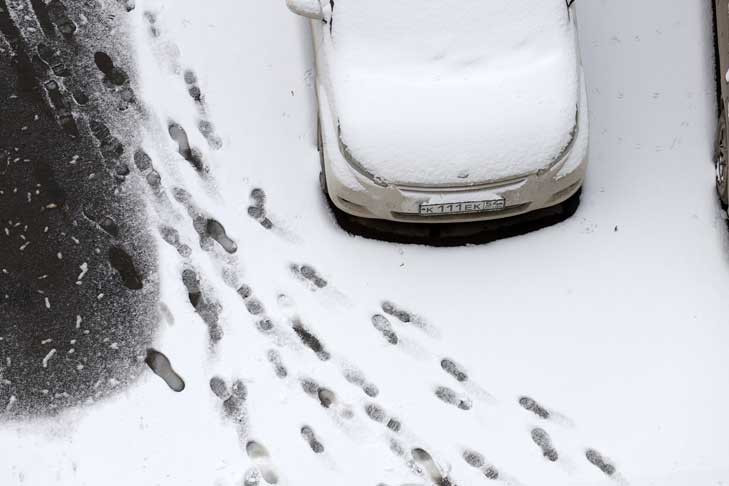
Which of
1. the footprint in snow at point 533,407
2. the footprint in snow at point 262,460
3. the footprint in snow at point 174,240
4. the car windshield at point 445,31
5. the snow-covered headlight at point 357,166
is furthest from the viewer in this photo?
the footprint in snow at point 174,240

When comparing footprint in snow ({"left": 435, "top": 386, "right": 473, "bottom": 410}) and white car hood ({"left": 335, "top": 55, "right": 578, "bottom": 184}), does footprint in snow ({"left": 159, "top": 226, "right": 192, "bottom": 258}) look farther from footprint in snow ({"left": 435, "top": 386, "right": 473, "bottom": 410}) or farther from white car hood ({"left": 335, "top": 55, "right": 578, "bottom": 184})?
footprint in snow ({"left": 435, "top": 386, "right": 473, "bottom": 410})

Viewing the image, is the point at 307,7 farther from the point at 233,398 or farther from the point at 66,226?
the point at 233,398

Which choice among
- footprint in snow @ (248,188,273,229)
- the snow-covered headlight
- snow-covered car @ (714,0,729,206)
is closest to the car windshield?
the snow-covered headlight

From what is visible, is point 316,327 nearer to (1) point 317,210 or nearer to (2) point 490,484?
(1) point 317,210

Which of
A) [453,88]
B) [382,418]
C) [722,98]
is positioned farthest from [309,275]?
[722,98]

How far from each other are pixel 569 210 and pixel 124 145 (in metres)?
2.81

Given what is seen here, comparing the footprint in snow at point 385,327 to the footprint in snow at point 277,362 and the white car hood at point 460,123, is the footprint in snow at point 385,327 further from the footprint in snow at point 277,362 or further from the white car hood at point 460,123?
the white car hood at point 460,123

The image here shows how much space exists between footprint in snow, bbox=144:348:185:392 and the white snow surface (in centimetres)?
169

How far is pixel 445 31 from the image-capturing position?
17.3 feet

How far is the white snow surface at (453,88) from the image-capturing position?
208 inches

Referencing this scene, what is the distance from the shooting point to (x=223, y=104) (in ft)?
20.1

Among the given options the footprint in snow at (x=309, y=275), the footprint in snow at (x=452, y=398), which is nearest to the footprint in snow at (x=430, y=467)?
the footprint in snow at (x=452, y=398)

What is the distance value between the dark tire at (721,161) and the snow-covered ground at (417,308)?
0.08 meters

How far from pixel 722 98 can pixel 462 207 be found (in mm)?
1869
